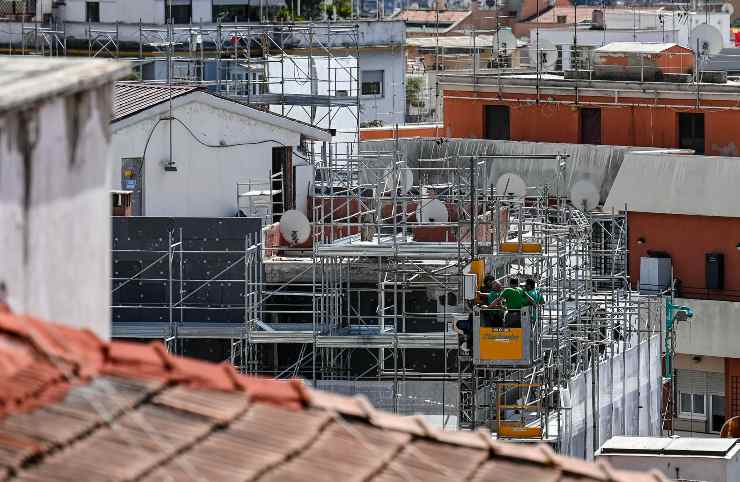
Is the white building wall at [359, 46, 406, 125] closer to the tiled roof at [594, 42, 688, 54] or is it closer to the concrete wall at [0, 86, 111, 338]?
the tiled roof at [594, 42, 688, 54]

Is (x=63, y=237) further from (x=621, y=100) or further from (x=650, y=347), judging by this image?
(x=621, y=100)

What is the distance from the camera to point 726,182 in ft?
130

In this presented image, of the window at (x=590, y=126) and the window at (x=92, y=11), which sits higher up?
the window at (x=92, y=11)

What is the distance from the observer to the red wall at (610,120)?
44594 millimetres

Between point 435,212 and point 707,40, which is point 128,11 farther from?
point 435,212

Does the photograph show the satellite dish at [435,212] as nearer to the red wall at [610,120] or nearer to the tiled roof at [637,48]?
the red wall at [610,120]

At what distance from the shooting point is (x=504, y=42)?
53.2 m

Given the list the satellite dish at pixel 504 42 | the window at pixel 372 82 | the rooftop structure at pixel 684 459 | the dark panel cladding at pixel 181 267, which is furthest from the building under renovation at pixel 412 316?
the window at pixel 372 82

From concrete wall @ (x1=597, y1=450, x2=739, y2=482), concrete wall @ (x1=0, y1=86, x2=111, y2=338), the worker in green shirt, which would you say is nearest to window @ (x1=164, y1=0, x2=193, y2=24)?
the worker in green shirt

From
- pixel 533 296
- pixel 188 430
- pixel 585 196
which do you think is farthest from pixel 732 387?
pixel 188 430

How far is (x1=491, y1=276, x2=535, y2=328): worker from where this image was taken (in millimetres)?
21984

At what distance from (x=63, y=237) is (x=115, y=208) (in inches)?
784

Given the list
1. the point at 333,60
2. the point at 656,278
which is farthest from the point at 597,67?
the point at 656,278

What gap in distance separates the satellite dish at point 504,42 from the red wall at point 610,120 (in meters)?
3.94
